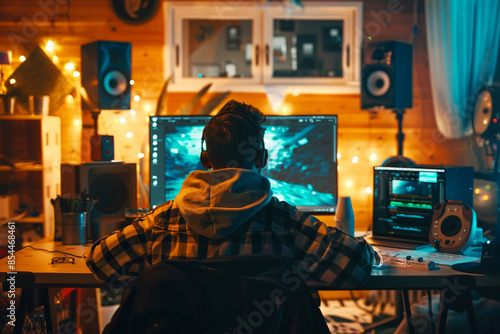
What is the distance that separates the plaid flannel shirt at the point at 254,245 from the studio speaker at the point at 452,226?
23.4 inches

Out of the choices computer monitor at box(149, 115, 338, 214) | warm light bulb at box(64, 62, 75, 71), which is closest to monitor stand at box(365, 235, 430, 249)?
computer monitor at box(149, 115, 338, 214)

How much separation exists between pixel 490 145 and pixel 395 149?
663 mm

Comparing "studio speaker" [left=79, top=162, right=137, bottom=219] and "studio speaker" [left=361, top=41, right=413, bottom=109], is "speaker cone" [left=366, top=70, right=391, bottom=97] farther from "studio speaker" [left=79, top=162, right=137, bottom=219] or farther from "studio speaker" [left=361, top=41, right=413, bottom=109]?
"studio speaker" [left=79, top=162, right=137, bottom=219]

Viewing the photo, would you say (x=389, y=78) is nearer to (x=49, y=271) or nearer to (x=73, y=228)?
(x=73, y=228)

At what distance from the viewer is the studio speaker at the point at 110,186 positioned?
2086 mm

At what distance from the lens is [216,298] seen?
0.95 metres

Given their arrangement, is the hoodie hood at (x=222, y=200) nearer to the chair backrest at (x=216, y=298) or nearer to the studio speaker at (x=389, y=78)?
the chair backrest at (x=216, y=298)

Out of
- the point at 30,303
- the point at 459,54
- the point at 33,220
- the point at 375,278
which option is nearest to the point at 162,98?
the point at 33,220


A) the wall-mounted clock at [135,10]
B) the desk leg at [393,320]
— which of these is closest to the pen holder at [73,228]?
the desk leg at [393,320]

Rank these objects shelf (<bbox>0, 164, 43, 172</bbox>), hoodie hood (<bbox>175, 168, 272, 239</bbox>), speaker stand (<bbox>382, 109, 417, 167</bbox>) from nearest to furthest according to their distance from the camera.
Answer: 1. hoodie hood (<bbox>175, 168, 272, 239</bbox>)
2. speaker stand (<bbox>382, 109, 417, 167</bbox>)
3. shelf (<bbox>0, 164, 43, 172</bbox>)

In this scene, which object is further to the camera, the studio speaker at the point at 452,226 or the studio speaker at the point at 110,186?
the studio speaker at the point at 110,186

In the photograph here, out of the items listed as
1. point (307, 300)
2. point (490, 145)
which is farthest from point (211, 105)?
point (307, 300)

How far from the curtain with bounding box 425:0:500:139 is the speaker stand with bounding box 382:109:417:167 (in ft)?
1.21

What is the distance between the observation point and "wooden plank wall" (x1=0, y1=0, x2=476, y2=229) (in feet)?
11.7
